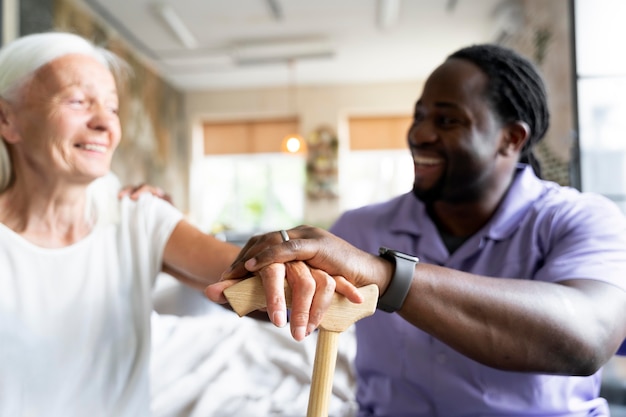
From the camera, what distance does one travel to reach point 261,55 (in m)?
6.64

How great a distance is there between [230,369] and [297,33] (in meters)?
4.97

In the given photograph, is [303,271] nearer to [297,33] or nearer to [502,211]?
[502,211]

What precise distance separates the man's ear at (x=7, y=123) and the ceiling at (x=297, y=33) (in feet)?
14.0

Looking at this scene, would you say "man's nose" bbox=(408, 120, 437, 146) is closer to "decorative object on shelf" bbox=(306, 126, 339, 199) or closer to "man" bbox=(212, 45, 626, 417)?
"man" bbox=(212, 45, 626, 417)

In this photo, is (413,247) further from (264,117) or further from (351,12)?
(264,117)

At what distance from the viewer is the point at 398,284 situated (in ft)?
2.60

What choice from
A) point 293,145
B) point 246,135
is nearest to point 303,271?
point 293,145

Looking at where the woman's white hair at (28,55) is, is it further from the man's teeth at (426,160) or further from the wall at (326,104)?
the wall at (326,104)

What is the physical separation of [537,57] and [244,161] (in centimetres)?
527

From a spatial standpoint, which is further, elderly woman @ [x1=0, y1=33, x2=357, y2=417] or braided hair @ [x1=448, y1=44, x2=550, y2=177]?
braided hair @ [x1=448, y1=44, x2=550, y2=177]

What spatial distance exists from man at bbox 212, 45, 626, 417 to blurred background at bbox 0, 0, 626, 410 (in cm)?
113

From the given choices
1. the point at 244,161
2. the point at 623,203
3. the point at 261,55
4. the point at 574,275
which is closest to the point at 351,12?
the point at 261,55

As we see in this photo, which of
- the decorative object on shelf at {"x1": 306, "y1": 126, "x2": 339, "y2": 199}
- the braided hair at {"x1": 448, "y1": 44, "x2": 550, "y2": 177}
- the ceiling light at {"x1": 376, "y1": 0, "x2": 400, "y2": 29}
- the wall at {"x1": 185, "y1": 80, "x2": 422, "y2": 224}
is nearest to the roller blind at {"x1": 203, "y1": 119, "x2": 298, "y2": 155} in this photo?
the wall at {"x1": 185, "y1": 80, "x2": 422, "y2": 224}

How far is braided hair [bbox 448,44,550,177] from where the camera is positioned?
135 centimetres
